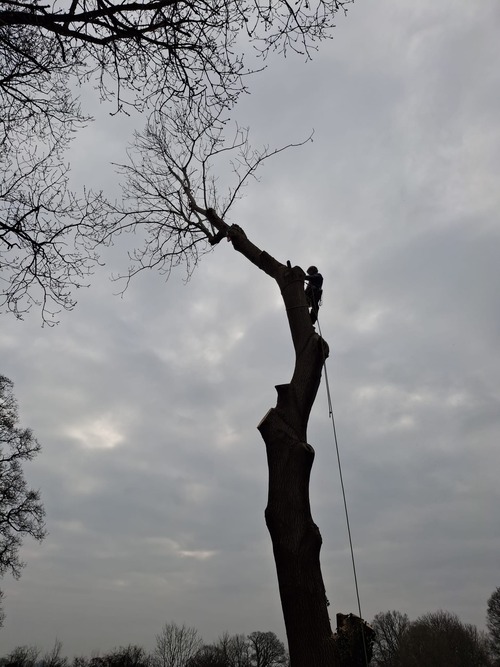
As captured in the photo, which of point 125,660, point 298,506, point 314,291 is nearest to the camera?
point 298,506

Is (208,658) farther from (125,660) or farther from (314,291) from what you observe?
(314,291)

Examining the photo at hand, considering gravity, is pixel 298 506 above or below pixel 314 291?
below

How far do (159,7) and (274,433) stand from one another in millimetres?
3592

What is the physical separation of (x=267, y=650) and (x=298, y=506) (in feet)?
216

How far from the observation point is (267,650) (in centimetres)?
6078

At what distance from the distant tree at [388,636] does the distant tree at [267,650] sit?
11.8m

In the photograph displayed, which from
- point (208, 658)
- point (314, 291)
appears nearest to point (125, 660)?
point (208, 658)

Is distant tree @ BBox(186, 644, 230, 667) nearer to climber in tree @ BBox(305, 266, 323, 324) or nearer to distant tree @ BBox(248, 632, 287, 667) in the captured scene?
distant tree @ BBox(248, 632, 287, 667)

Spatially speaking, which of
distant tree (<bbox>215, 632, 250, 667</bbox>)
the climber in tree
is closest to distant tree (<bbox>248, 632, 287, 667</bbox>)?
distant tree (<bbox>215, 632, 250, 667</bbox>)

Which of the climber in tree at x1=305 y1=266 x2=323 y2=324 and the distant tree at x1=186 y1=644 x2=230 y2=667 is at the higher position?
the climber in tree at x1=305 y1=266 x2=323 y2=324

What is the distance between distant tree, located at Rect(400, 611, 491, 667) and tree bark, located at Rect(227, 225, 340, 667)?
144 ft

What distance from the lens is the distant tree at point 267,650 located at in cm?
5938

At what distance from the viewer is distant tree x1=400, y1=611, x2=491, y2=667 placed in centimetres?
4056

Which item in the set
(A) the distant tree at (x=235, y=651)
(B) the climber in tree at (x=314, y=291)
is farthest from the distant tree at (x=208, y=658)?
(B) the climber in tree at (x=314, y=291)
